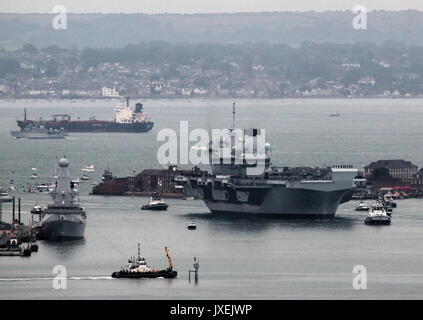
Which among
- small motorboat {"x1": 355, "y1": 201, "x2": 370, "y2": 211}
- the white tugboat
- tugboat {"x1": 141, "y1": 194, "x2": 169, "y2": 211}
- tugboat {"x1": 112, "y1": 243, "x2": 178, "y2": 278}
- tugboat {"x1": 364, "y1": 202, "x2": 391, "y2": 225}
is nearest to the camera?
tugboat {"x1": 112, "y1": 243, "x2": 178, "y2": 278}

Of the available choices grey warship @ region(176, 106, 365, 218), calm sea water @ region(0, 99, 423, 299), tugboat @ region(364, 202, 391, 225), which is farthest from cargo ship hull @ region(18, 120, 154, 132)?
tugboat @ region(364, 202, 391, 225)

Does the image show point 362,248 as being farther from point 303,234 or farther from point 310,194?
point 310,194

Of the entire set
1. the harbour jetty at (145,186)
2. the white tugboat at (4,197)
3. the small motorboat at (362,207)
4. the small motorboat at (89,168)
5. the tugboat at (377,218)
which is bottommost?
the tugboat at (377,218)

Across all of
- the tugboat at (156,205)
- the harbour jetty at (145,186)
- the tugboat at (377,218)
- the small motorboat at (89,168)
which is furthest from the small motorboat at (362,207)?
the small motorboat at (89,168)

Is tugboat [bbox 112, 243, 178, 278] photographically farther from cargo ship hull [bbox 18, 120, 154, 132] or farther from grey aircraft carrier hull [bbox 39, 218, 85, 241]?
cargo ship hull [bbox 18, 120, 154, 132]

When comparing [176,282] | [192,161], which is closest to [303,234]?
[176,282]

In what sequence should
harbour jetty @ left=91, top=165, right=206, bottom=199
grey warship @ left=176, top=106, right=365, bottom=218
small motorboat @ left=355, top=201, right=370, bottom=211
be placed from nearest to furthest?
grey warship @ left=176, top=106, right=365, bottom=218
small motorboat @ left=355, top=201, right=370, bottom=211
harbour jetty @ left=91, top=165, right=206, bottom=199

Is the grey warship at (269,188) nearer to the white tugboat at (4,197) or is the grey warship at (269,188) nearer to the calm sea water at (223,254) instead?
the calm sea water at (223,254)
